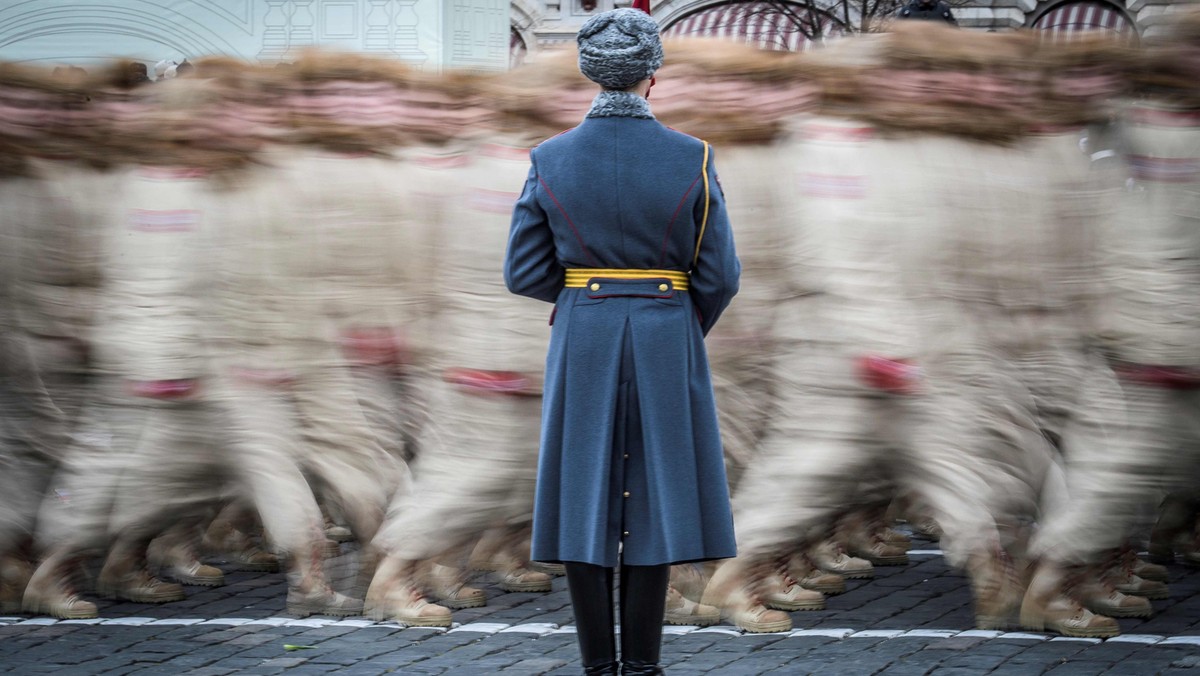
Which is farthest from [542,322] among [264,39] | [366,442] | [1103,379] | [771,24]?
[771,24]

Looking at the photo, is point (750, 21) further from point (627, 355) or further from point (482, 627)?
point (627, 355)

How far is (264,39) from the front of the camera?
8.33 meters

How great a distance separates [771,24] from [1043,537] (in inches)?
787

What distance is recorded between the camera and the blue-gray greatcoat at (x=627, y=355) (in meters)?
4.52

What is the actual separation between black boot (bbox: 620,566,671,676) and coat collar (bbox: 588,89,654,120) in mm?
1165

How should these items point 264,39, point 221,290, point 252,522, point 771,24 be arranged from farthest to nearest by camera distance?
point 771,24
point 264,39
point 252,522
point 221,290

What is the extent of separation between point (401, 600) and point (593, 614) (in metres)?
1.88

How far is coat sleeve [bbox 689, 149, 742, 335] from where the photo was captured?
4.59 meters

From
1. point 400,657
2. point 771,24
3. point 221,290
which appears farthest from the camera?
point 771,24

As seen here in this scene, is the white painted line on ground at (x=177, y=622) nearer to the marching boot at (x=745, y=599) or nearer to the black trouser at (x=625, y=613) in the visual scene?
the marching boot at (x=745, y=599)

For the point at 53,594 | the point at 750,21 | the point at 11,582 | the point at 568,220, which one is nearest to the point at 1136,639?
the point at 568,220

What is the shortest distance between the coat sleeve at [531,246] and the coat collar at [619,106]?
222mm

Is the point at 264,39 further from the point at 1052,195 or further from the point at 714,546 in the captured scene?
the point at 714,546

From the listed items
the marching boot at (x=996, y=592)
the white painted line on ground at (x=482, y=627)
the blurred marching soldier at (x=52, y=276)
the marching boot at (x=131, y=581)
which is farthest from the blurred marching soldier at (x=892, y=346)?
the blurred marching soldier at (x=52, y=276)
